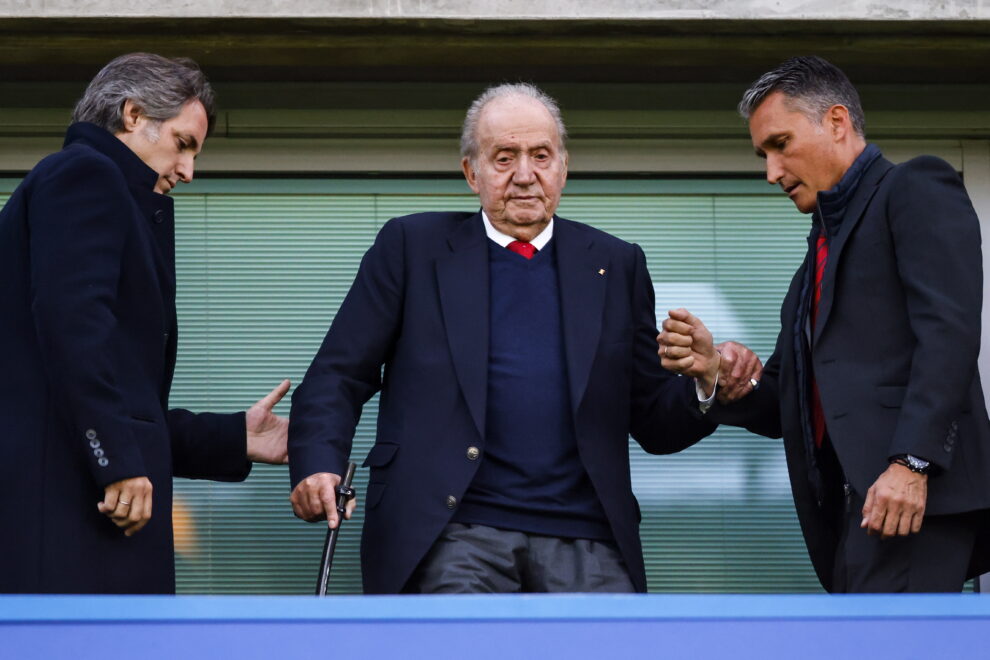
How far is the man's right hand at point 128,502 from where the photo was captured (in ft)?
10.3

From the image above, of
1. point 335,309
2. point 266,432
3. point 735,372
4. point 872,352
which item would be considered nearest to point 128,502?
point 266,432

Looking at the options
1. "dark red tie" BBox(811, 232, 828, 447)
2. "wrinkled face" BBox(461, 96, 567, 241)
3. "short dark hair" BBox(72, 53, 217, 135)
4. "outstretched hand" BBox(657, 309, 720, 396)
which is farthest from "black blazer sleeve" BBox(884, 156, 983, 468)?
"short dark hair" BBox(72, 53, 217, 135)

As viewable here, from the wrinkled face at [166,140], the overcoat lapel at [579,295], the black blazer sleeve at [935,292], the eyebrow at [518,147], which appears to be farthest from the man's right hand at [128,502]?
the black blazer sleeve at [935,292]

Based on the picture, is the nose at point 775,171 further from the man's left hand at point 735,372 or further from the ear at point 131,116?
the ear at point 131,116

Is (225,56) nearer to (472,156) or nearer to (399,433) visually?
(472,156)

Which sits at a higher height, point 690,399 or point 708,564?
→ point 690,399

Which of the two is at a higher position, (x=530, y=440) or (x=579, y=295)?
(x=579, y=295)

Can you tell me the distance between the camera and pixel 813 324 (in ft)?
11.9

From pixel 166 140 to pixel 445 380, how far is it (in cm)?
84

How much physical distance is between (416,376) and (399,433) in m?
0.14

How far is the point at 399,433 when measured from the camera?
3668mm

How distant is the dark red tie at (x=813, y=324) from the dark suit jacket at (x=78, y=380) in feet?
4.80

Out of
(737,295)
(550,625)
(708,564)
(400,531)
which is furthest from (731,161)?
(550,625)

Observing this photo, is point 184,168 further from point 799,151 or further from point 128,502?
point 799,151
